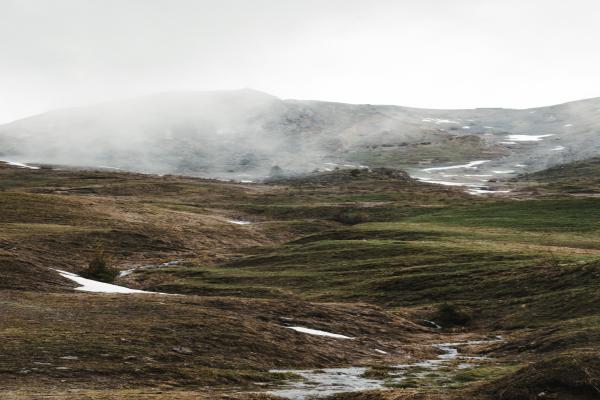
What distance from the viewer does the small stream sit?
83.6ft

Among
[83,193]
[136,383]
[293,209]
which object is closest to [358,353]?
[136,383]

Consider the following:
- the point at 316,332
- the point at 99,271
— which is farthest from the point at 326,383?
the point at 99,271

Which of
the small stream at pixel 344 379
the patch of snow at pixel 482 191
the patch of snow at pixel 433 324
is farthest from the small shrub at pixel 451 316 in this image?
the patch of snow at pixel 482 191

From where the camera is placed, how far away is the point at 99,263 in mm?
61406

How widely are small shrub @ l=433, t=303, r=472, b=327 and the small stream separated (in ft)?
38.2

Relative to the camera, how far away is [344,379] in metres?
28.7

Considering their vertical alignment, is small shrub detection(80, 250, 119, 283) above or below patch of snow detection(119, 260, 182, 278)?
above

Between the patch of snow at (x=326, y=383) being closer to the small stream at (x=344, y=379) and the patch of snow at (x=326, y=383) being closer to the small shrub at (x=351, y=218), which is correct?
the small stream at (x=344, y=379)

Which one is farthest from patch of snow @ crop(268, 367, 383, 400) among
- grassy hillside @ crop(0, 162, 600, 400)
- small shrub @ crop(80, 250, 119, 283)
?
small shrub @ crop(80, 250, 119, 283)

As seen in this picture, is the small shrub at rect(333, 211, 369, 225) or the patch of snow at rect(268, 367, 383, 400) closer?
the patch of snow at rect(268, 367, 383, 400)

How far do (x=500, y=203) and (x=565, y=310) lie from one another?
226ft

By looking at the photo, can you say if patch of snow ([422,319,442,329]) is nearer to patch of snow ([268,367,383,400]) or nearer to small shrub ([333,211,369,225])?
patch of snow ([268,367,383,400])

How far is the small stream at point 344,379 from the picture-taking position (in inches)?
1003

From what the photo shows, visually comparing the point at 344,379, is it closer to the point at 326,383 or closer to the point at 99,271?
the point at 326,383
